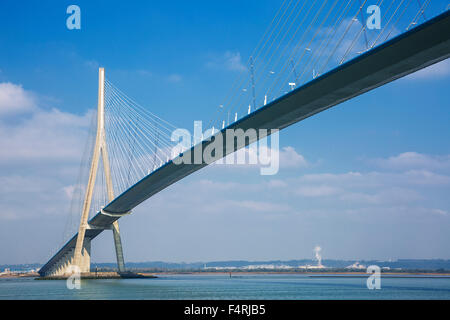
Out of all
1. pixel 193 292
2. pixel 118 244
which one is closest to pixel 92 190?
Result: pixel 118 244

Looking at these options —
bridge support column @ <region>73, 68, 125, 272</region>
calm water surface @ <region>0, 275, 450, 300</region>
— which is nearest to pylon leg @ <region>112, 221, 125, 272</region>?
bridge support column @ <region>73, 68, 125, 272</region>

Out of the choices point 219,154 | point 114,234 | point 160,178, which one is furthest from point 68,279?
point 219,154

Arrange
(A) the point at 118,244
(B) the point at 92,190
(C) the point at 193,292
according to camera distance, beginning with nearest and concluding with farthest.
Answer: (C) the point at 193,292 < (B) the point at 92,190 < (A) the point at 118,244

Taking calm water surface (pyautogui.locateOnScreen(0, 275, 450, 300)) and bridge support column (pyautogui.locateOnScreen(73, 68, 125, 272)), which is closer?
calm water surface (pyautogui.locateOnScreen(0, 275, 450, 300))

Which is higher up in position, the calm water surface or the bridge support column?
the bridge support column

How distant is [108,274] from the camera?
48.6m

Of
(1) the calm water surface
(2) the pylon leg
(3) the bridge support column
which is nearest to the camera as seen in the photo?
(1) the calm water surface

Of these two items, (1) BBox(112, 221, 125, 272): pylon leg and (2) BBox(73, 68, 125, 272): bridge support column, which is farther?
(1) BBox(112, 221, 125, 272): pylon leg

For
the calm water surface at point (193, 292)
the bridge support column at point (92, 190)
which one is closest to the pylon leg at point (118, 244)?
the bridge support column at point (92, 190)

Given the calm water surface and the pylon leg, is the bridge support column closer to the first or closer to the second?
the pylon leg

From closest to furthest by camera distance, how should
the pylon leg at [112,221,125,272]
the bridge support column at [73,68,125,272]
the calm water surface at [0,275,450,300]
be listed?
the calm water surface at [0,275,450,300]
the bridge support column at [73,68,125,272]
the pylon leg at [112,221,125,272]

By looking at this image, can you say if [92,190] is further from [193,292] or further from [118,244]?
[193,292]

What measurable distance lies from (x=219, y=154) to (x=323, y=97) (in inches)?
368
